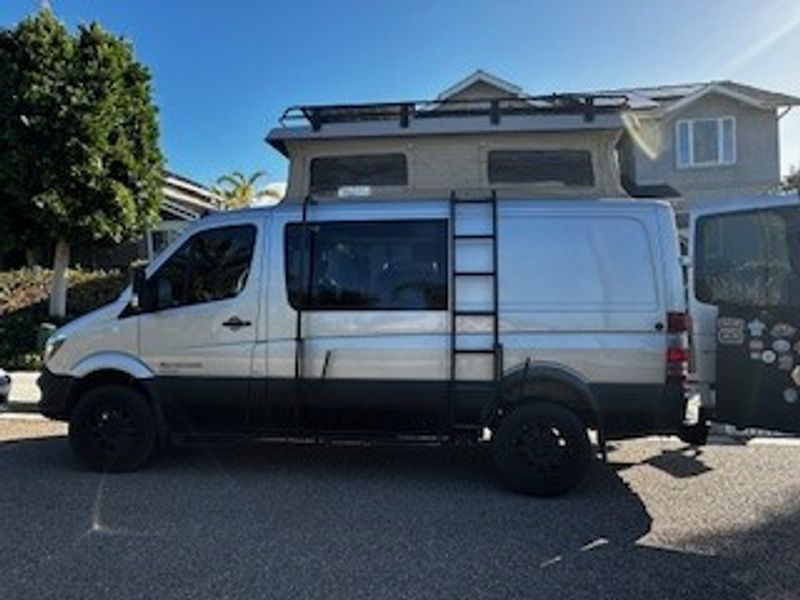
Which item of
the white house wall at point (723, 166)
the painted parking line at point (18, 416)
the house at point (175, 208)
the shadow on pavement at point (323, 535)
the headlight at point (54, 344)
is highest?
the white house wall at point (723, 166)

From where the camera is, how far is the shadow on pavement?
4688 millimetres

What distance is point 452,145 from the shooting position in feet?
24.3

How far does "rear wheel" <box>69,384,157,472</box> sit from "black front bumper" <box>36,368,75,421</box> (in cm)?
17

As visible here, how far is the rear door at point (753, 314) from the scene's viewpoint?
20.0 ft

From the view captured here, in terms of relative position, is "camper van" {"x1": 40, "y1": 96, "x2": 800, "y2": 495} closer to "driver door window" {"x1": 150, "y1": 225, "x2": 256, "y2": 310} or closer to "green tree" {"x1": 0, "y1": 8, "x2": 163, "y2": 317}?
"driver door window" {"x1": 150, "y1": 225, "x2": 256, "y2": 310}

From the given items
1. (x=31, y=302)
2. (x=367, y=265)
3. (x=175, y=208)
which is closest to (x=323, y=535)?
(x=367, y=265)

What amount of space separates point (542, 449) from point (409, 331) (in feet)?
4.59

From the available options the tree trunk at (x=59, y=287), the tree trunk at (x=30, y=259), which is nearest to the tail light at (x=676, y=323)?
the tree trunk at (x=59, y=287)

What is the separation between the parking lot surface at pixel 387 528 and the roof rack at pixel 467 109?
3.08m

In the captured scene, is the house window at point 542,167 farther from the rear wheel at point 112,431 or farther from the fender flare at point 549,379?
the rear wheel at point 112,431

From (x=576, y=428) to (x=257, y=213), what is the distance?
317 cm

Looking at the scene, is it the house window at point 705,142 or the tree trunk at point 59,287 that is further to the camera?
the house window at point 705,142

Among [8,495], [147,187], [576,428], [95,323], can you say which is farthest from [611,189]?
[147,187]

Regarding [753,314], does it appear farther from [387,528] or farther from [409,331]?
[387,528]
